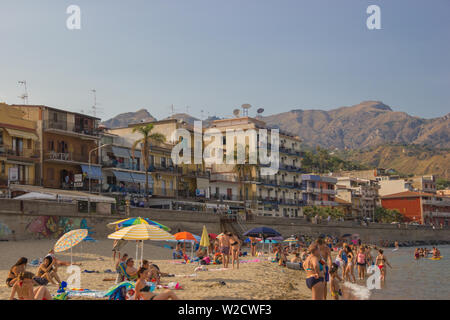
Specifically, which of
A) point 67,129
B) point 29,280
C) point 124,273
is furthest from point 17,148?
point 29,280

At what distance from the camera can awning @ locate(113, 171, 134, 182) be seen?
47.3m

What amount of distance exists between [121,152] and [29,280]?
3866cm

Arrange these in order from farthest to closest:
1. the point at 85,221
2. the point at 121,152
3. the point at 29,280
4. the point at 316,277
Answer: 1. the point at 121,152
2. the point at 85,221
3. the point at 316,277
4. the point at 29,280

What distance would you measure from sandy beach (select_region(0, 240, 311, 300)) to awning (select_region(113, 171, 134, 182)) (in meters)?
16.9

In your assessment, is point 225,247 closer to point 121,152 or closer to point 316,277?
point 316,277

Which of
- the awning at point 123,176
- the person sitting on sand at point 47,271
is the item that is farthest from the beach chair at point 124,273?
the awning at point 123,176

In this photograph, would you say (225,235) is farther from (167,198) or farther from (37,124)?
(167,198)

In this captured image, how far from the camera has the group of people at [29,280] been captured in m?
10.8

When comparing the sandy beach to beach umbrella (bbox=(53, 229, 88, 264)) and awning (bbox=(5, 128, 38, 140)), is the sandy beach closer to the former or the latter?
beach umbrella (bbox=(53, 229, 88, 264))

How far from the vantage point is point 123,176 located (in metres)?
47.9

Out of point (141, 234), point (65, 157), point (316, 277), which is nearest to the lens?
point (316, 277)

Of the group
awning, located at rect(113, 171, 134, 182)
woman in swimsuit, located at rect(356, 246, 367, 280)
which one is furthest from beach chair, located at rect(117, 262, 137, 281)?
awning, located at rect(113, 171, 134, 182)
